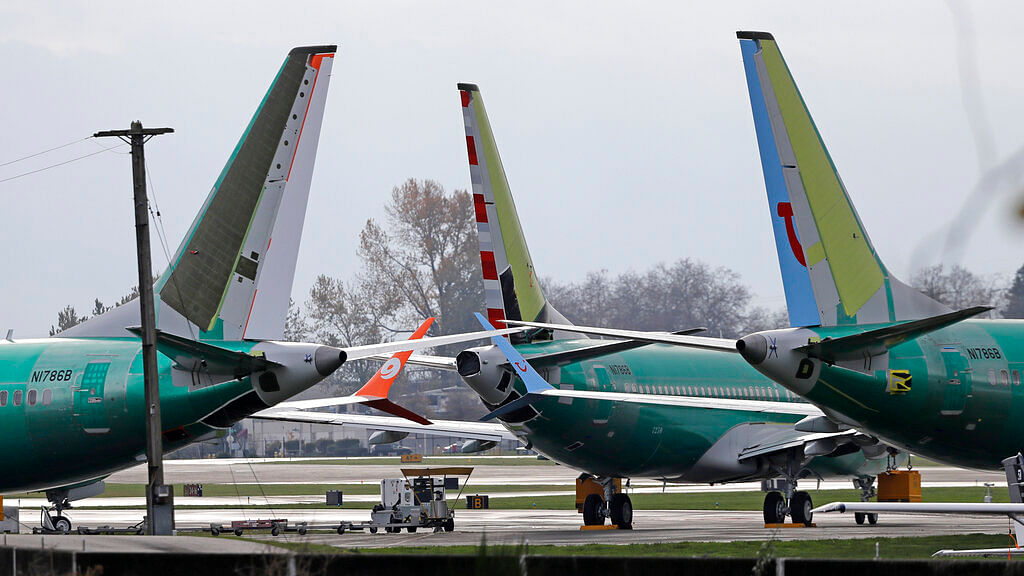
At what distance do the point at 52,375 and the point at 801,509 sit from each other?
18511mm

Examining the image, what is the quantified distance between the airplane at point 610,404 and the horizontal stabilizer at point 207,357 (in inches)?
277

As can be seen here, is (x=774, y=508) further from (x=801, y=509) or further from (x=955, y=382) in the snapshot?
(x=955, y=382)

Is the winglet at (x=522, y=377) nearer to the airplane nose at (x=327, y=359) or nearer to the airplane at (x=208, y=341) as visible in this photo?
A: the airplane at (x=208, y=341)

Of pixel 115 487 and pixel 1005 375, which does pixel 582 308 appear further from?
pixel 1005 375

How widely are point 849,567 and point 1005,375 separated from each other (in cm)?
1562

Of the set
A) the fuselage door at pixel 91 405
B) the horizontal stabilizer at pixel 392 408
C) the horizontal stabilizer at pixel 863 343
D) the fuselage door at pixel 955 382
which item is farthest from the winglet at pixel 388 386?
the fuselage door at pixel 955 382

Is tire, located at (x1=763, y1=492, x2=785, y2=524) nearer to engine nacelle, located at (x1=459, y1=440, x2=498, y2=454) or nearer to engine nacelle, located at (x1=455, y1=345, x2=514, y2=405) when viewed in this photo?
engine nacelle, located at (x1=455, y1=345, x2=514, y2=405)

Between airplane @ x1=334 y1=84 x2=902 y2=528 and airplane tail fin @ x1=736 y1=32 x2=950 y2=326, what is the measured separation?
5923 millimetres

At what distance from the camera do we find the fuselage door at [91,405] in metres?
27.2

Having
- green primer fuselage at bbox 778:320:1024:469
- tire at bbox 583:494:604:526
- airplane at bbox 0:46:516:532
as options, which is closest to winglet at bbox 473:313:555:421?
airplane at bbox 0:46:516:532

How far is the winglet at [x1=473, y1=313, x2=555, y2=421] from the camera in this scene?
31594mm

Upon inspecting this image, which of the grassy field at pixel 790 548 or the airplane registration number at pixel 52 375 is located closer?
the grassy field at pixel 790 548

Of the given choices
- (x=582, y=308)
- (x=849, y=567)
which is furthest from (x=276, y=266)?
(x=582, y=308)

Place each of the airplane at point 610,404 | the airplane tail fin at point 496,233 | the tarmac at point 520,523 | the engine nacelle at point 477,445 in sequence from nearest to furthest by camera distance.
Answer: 1. the tarmac at point 520,523
2. the airplane at point 610,404
3. the airplane tail fin at point 496,233
4. the engine nacelle at point 477,445
